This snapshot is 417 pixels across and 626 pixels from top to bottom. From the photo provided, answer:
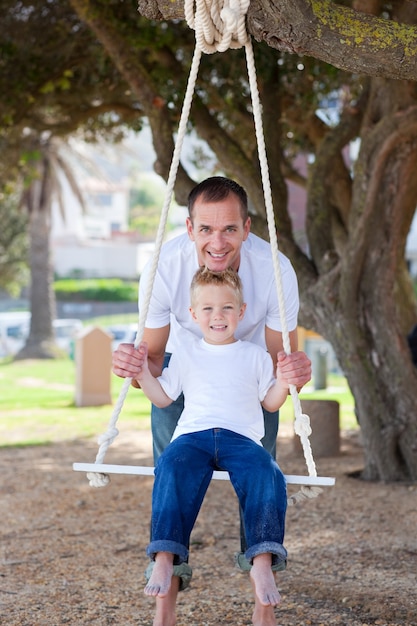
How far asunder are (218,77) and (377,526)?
4.80 m

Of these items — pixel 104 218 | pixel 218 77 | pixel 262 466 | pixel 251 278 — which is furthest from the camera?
pixel 104 218

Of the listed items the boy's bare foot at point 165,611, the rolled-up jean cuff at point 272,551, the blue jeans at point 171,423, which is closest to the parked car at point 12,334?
the blue jeans at point 171,423

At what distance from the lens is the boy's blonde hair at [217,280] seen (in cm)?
361

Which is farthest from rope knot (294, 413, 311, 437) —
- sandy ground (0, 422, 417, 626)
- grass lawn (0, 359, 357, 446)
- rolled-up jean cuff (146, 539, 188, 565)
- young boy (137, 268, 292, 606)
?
grass lawn (0, 359, 357, 446)

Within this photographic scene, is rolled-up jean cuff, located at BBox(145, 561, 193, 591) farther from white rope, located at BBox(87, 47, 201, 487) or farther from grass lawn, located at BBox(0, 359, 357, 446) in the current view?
Answer: grass lawn, located at BBox(0, 359, 357, 446)

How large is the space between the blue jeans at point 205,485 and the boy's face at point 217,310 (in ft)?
1.31

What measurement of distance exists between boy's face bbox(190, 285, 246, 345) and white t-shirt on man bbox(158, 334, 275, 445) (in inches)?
3.5

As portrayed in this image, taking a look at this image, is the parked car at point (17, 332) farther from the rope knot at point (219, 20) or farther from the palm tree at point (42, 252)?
the rope knot at point (219, 20)

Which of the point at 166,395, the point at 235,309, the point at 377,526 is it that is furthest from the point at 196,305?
the point at 377,526

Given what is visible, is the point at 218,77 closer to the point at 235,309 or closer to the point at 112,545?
the point at 112,545

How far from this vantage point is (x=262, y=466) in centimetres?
338

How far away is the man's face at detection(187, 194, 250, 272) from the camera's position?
3.65 metres

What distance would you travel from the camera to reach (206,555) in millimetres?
5465

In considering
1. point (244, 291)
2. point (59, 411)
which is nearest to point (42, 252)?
point (59, 411)
